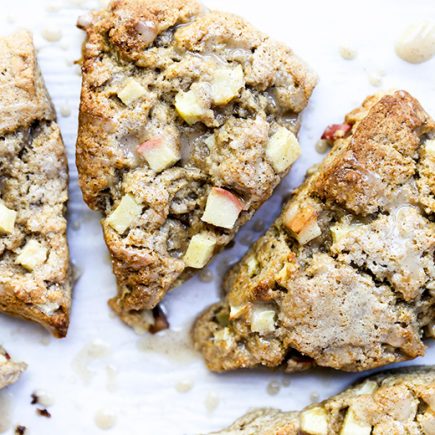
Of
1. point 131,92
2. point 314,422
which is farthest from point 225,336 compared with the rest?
point 131,92

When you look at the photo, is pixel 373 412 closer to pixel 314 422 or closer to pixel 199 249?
pixel 314 422

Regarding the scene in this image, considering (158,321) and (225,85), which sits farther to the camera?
(158,321)

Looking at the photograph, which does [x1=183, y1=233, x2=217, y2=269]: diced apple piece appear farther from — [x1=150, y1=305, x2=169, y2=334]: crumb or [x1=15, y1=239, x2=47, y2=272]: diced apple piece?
[x1=15, y1=239, x2=47, y2=272]: diced apple piece

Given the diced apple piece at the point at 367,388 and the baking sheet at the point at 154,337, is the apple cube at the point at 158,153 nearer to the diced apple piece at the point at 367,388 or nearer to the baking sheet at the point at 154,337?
the baking sheet at the point at 154,337

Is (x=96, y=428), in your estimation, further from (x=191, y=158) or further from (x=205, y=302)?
(x=191, y=158)

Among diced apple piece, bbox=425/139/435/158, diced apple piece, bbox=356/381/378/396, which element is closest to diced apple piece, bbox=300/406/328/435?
diced apple piece, bbox=356/381/378/396

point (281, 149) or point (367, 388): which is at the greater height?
point (281, 149)

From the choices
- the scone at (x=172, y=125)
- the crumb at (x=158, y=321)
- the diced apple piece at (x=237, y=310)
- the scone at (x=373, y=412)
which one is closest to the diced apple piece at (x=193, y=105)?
the scone at (x=172, y=125)
